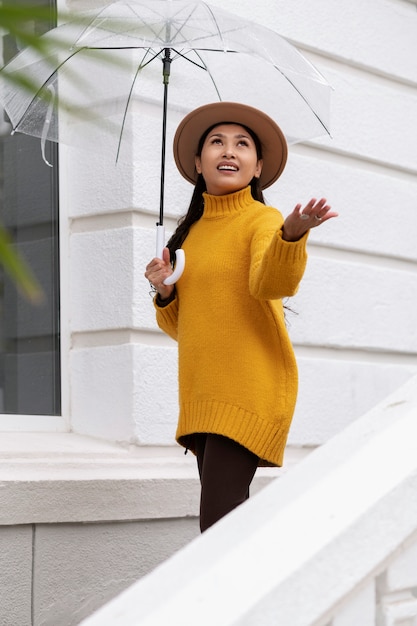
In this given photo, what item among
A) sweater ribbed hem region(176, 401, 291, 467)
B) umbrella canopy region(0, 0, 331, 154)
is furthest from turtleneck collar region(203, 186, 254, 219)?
sweater ribbed hem region(176, 401, 291, 467)

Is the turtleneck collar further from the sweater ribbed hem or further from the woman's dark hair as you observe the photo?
the sweater ribbed hem

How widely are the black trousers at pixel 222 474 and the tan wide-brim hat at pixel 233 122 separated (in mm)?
814

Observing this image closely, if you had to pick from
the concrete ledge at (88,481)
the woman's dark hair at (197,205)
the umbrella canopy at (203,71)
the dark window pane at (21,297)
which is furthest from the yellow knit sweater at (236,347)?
the dark window pane at (21,297)

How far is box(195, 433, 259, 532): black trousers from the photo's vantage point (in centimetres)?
285

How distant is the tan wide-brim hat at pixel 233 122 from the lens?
9.93ft

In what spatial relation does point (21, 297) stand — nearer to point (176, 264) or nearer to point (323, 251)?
point (176, 264)

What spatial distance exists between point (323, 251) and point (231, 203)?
1847mm

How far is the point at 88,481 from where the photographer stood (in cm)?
359

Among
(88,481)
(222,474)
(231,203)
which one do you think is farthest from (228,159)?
(88,481)

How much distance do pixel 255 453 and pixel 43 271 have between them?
1566mm

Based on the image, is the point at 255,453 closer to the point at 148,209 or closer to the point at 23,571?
the point at 23,571

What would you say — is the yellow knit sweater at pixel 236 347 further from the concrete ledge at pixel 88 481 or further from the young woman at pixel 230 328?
the concrete ledge at pixel 88 481

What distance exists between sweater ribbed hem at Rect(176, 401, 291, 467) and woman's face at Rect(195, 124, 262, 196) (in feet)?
2.00

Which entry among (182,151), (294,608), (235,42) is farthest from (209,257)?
(294,608)
